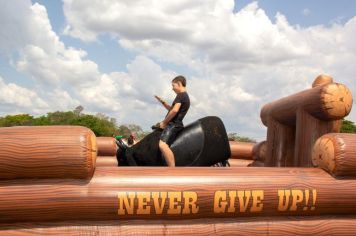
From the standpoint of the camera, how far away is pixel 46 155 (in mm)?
2682

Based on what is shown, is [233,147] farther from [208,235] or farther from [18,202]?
[18,202]

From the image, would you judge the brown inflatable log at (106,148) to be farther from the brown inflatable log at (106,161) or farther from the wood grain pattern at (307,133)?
the wood grain pattern at (307,133)

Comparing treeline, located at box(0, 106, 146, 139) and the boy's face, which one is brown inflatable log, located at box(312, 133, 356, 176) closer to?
the boy's face

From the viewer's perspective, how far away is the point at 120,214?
2.83 m

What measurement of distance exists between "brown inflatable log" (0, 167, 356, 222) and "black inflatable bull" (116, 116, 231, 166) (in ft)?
3.65

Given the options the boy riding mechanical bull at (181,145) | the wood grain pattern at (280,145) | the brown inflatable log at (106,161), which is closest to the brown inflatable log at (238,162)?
the brown inflatable log at (106,161)

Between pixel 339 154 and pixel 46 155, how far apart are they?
206cm

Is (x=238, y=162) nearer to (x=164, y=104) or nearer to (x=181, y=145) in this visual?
(x=164, y=104)

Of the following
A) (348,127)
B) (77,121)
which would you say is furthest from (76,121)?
(348,127)

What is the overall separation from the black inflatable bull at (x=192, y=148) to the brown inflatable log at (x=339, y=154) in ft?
4.08

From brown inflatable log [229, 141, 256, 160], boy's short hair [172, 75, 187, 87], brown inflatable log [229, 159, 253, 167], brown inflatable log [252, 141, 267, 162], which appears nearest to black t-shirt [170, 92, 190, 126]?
boy's short hair [172, 75, 187, 87]

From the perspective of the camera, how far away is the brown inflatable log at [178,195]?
8.96ft

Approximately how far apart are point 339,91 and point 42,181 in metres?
2.55

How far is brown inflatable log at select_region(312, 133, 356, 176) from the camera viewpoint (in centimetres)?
314
